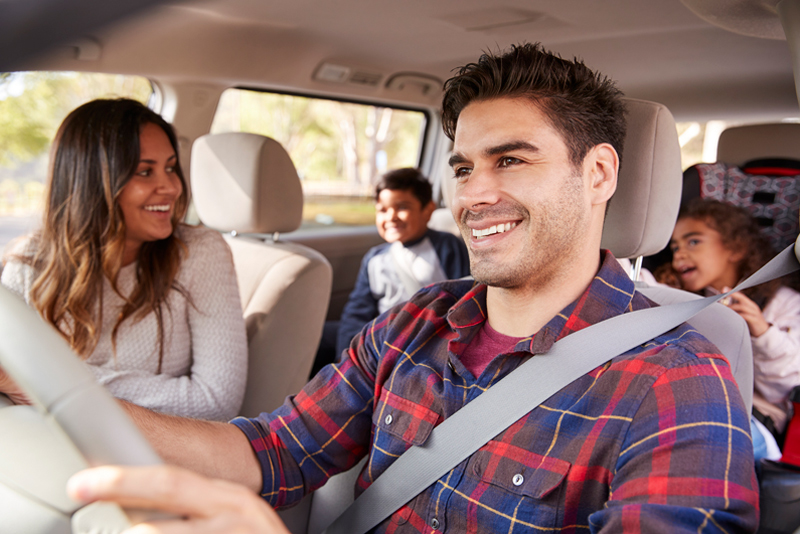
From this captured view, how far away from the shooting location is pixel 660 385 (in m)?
0.93

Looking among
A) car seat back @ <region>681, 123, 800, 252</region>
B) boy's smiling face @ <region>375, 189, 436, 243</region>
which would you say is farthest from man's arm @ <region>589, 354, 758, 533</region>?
boy's smiling face @ <region>375, 189, 436, 243</region>

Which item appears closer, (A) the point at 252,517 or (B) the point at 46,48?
(A) the point at 252,517

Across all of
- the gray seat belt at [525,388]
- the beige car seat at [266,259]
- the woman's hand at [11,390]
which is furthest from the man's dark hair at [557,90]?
the beige car seat at [266,259]

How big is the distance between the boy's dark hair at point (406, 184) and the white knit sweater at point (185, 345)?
1364 millimetres

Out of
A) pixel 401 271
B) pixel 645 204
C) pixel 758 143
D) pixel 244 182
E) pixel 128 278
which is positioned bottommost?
pixel 401 271

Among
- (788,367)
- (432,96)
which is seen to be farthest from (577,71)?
(432,96)

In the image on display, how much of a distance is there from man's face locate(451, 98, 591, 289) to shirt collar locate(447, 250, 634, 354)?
2.8 inches

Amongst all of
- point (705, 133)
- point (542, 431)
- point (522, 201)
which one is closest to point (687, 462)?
point (542, 431)

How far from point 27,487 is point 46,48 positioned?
4.55ft

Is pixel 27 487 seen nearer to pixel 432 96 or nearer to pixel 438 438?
pixel 438 438

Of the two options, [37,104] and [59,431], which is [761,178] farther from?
[37,104]

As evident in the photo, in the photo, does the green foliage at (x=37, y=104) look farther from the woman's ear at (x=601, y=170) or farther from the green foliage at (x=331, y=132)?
the woman's ear at (x=601, y=170)

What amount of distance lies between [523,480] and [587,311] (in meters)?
0.35

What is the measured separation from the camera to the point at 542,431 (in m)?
1.01
